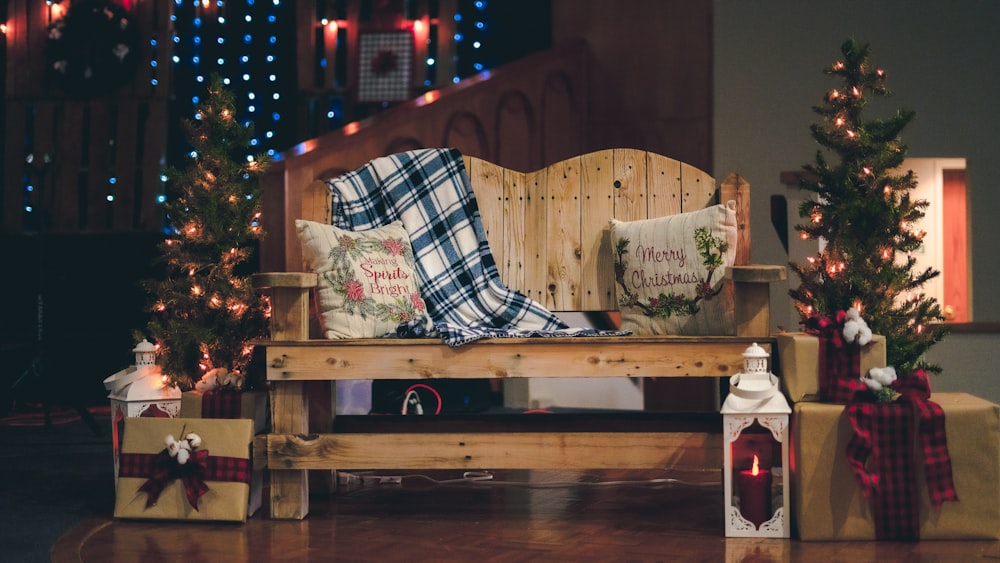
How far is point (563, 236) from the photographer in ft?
13.3

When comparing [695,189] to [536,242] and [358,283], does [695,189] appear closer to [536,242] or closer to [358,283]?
[536,242]

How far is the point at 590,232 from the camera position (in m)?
4.05

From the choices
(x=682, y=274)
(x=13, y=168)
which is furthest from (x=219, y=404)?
(x=13, y=168)

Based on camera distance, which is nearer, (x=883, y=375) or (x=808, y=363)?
(x=883, y=375)

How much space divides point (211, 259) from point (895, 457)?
7.92 ft

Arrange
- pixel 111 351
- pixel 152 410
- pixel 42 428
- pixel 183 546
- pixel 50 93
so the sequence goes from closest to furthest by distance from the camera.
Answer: pixel 183 546, pixel 152 410, pixel 42 428, pixel 111 351, pixel 50 93

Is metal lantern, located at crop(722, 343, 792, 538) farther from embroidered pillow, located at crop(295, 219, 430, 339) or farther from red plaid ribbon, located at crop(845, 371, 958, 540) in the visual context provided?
embroidered pillow, located at crop(295, 219, 430, 339)

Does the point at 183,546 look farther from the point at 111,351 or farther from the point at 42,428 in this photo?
the point at 111,351

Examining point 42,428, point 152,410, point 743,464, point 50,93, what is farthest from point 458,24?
point 743,464

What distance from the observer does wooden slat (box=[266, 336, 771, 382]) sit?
11.3ft

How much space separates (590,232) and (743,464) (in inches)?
41.5

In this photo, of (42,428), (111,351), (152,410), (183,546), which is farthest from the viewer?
Result: (111,351)

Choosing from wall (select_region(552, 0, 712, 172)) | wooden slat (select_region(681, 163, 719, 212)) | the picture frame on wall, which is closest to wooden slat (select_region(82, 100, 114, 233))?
the picture frame on wall

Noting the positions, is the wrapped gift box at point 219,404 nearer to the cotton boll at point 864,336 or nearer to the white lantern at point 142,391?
the white lantern at point 142,391
